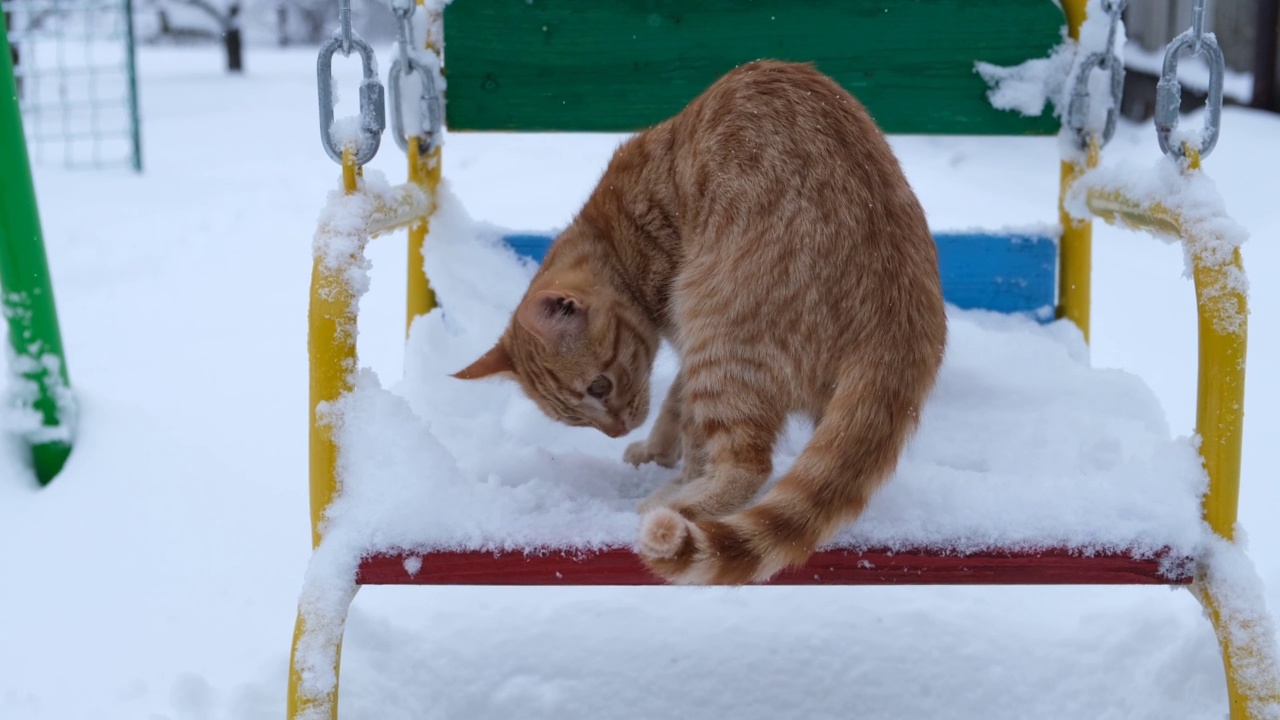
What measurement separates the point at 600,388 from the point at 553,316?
0.18 metres

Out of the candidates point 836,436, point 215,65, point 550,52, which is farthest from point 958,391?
point 215,65

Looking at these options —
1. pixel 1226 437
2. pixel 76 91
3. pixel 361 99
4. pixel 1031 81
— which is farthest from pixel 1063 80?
pixel 76 91

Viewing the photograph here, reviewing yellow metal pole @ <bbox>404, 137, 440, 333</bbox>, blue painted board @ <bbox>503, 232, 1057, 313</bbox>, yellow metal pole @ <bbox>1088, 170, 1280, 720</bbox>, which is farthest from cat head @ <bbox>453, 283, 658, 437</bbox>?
yellow metal pole @ <bbox>1088, 170, 1280, 720</bbox>

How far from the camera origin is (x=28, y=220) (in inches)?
90.6

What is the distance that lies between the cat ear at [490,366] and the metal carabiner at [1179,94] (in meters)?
1.02

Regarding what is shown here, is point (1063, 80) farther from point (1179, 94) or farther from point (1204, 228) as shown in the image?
point (1204, 228)

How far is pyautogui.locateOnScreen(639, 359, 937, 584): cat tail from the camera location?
1.12 metres

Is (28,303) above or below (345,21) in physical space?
below

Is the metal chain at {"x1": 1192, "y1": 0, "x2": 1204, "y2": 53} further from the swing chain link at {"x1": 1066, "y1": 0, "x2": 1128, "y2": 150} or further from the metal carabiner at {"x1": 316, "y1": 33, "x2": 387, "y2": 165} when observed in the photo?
the metal carabiner at {"x1": 316, "y1": 33, "x2": 387, "y2": 165}

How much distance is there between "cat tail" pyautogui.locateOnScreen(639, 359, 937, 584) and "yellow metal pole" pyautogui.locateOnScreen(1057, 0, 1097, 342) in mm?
997

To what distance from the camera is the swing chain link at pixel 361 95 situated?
1422mm

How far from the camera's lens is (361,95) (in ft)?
4.77

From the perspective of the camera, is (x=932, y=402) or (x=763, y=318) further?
(x=932, y=402)

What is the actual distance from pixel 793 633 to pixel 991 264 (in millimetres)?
926
